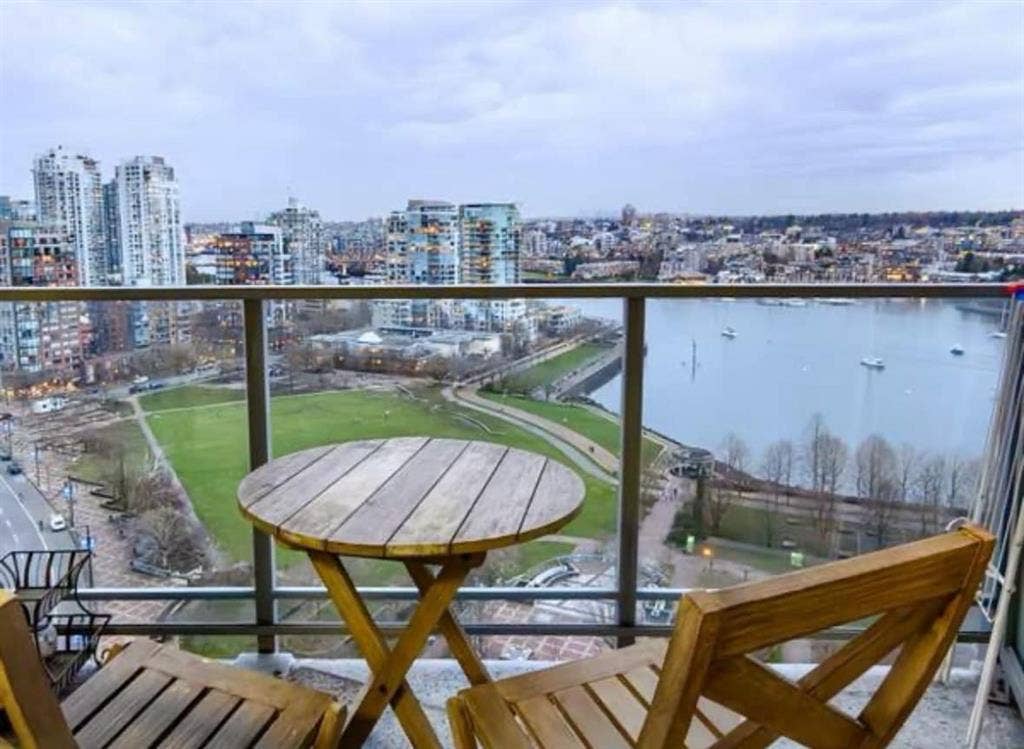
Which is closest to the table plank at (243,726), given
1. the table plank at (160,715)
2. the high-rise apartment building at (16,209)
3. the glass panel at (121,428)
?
the table plank at (160,715)

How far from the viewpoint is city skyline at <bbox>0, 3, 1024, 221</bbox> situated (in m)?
4.06

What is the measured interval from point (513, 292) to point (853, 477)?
1324 mm

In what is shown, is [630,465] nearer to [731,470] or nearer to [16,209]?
[731,470]

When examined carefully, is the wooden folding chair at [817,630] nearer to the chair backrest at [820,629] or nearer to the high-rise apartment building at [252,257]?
the chair backrest at [820,629]

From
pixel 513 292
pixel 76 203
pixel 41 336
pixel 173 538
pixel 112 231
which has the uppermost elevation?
pixel 76 203

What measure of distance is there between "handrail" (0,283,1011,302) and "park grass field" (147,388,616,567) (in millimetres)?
337

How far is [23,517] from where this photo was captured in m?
2.64

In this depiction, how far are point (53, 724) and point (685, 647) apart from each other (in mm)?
829

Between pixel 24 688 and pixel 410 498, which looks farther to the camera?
pixel 410 498

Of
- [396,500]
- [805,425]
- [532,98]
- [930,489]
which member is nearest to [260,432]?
[396,500]

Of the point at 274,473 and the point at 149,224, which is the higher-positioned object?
the point at 149,224

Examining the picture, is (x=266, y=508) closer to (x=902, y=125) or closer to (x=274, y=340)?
(x=274, y=340)

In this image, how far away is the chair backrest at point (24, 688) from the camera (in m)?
0.94

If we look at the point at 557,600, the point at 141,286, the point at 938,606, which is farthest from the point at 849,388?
the point at 141,286
